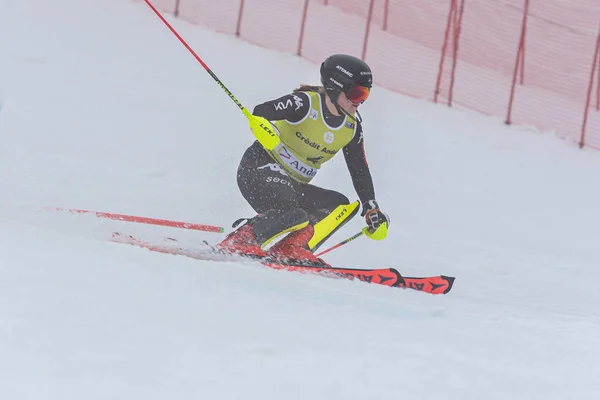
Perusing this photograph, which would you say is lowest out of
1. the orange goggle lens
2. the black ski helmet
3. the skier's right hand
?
the skier's right hand

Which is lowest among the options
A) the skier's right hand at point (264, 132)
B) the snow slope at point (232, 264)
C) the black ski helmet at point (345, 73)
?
the snow slope at point (232, 264)

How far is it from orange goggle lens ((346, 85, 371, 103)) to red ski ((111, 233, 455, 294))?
2.93 ft

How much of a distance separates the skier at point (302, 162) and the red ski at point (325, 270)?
8cm

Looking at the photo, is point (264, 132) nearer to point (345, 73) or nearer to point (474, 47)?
point (345, 73)

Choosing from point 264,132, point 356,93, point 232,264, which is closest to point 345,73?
point 356,93

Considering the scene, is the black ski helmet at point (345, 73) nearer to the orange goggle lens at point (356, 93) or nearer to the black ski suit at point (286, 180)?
the orange goggle lens at point (356, 93)

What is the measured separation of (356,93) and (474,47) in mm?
5275

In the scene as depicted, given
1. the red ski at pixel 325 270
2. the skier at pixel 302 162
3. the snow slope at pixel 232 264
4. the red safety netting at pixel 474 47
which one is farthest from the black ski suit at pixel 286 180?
the red safety netting at pixel 474 47

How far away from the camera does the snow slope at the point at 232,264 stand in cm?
292

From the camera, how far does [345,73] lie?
475 centimetres

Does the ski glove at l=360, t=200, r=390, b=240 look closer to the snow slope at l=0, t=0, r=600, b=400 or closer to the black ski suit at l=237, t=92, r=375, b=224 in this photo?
the black ski suit at l=237, t=92, r=375, b=224

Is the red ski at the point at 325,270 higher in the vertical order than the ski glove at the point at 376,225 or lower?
lower

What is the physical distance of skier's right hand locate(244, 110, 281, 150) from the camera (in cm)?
459

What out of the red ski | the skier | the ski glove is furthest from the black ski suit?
the red ski
